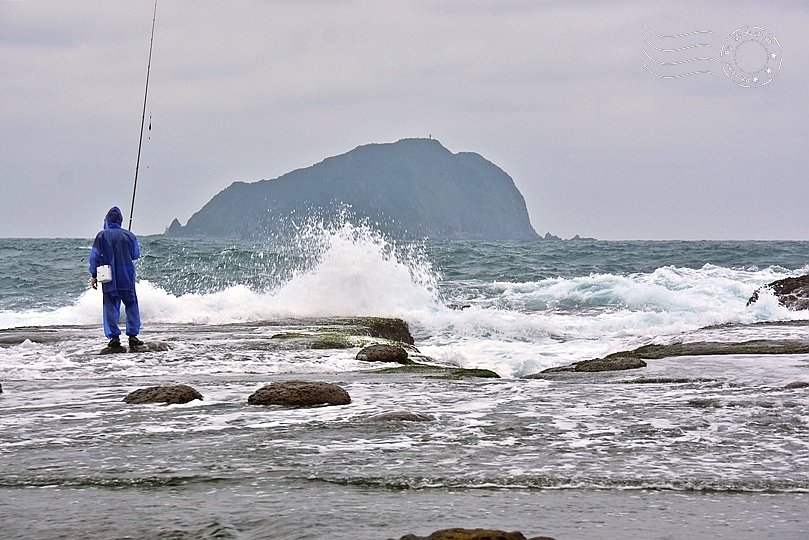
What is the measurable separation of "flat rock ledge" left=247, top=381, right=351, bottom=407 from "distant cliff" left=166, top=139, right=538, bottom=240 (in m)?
143

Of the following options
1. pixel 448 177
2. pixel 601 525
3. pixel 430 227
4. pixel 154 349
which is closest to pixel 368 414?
pixel 601 525

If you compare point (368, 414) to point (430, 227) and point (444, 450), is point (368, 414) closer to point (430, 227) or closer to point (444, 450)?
point (444, 450)

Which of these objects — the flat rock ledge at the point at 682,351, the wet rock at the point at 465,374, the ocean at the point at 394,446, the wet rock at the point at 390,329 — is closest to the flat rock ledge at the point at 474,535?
the ocean at the point at 394,446

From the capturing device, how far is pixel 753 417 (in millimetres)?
6129

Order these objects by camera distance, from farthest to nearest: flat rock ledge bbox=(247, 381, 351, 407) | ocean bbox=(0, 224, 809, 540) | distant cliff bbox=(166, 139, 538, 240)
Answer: distant cliff bbox=(166, 139, 538, 240)
flat rock ledge bbox=(247, 381, 351, 407)
ocean bbox=(0, 224, 809, 540)

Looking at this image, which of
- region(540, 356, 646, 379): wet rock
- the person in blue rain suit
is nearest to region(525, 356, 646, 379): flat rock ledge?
region(540, 356, 646, 379): wet rock

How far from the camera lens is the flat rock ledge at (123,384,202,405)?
7.04 meters

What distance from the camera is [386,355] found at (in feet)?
35.1

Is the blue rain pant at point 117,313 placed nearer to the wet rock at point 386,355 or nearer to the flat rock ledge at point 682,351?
the wet rock at point 386,355

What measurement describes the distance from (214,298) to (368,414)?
1381 centimetres

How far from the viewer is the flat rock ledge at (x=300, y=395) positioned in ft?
22.4

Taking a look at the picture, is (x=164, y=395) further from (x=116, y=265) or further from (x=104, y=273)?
(x=116, y=265)

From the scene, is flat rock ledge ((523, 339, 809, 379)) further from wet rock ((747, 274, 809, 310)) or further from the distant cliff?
the distant cliff

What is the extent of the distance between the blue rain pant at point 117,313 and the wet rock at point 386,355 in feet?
9.77
